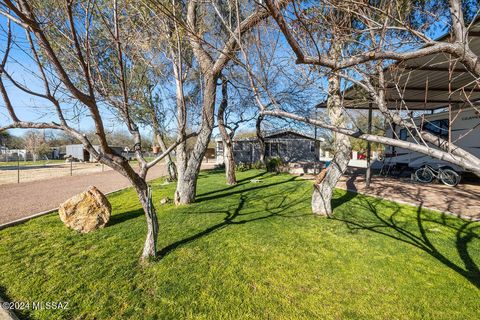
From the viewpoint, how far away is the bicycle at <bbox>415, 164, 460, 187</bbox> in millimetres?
8332

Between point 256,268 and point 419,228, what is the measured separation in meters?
3.84

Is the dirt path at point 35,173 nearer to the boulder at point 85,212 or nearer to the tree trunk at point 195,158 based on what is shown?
the boulder at point 85,212

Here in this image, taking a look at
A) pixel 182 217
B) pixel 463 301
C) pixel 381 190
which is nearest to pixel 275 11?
pixel 463 301

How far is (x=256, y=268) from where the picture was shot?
3.23 metres

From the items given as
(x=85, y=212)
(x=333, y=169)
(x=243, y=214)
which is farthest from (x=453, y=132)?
(x=85, y=212)

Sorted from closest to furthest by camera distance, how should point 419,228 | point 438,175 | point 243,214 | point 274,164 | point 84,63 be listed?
point 84,63 < point 419,228 < point 243,214 < point 438,175 < point 274,164

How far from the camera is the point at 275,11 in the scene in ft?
4.55

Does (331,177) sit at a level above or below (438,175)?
above

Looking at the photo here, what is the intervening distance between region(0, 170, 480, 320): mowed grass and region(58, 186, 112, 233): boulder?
0.75 ft

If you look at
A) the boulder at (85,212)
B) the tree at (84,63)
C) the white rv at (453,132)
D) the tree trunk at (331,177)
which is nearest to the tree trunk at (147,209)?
the tree at (84,63)

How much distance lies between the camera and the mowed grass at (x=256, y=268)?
96.6 inches

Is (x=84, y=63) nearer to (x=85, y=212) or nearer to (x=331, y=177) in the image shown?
(x=85, y=212)

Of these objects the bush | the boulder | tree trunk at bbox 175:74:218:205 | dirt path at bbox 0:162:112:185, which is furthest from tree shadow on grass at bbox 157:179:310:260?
dirt path at bbox 0:162:112:185

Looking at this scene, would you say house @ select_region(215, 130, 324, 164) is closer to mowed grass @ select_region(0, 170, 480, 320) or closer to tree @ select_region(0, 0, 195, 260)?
mowed grass @ select_region(0, 170, 480, 320)
